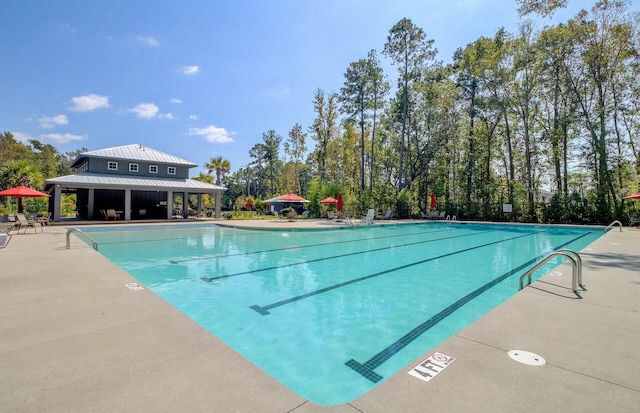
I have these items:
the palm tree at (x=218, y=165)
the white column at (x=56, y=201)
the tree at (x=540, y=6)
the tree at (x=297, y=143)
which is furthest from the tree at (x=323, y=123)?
the white column at (x=56, y=201)

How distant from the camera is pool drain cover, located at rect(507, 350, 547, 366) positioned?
2084 millimetres

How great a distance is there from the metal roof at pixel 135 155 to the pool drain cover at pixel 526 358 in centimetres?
2151

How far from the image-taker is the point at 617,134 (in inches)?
665

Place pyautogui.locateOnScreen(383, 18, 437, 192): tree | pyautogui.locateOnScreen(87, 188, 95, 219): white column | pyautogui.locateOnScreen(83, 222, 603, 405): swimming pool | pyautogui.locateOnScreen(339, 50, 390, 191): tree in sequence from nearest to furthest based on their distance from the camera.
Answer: pyautogui.locateOnScreen(83, 222, 603, 405): swimming pool
pyautogui.locateOnScreen(87, 188, 95, 219): white column
pyautogui.locateOnScreen(383, 18, 437, 192): tree
pyautogui.locateOnScreen(339, 50, 390, 191): tree

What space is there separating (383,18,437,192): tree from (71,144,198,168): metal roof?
1604 centimetres

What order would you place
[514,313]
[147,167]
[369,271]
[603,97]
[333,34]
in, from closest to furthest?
[514,313] < [369,271] < [333,34] < [603,97] < [147,167]

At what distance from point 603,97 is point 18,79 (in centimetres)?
2957

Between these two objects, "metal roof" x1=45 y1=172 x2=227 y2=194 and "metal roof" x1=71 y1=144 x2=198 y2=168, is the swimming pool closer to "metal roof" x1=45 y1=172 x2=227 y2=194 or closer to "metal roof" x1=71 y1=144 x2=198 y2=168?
"metal roof" x1=45 y1=172 x2=227 y2=194

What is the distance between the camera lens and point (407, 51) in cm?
2120

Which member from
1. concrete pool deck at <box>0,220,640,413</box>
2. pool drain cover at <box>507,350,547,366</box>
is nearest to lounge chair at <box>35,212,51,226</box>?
concrete pool deck at <box>0,220,640,413</box>

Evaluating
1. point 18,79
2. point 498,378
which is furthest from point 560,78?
point 18,79

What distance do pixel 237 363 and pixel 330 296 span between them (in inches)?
114

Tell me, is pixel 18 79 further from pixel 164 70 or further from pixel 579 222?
pixel 579 222

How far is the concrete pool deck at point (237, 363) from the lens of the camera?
162cm
